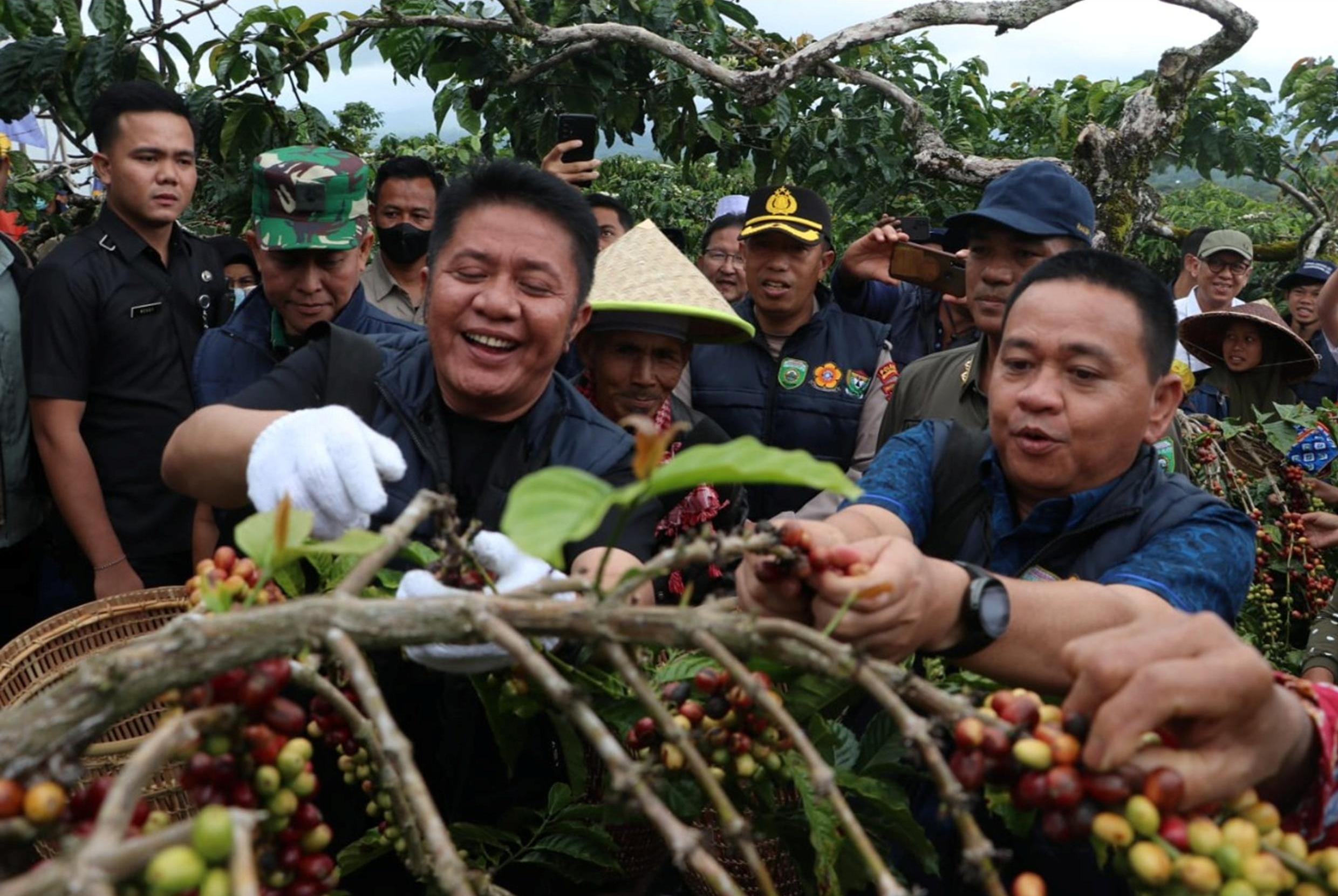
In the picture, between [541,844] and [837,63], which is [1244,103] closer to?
[837,63]

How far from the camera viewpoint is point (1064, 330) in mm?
1931

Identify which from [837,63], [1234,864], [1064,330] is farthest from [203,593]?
[837,63]

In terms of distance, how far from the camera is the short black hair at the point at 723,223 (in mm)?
5777

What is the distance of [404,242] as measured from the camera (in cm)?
470

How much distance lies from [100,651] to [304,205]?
7.04ft

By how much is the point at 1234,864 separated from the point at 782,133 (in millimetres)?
6053

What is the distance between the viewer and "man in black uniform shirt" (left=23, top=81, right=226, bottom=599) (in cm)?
367

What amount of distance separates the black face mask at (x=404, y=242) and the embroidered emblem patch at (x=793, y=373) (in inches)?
64.4

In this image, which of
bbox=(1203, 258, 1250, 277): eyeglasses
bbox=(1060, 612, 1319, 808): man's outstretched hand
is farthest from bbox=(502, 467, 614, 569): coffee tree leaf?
bbox=(1203, 258, 1250, 277): eyeglasses

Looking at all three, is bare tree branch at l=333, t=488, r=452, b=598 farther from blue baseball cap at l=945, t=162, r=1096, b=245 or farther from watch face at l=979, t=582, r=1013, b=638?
blue baseball cap at l=945, t=162, r=1096, b=245

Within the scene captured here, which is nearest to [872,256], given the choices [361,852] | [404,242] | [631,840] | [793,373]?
[793,373]

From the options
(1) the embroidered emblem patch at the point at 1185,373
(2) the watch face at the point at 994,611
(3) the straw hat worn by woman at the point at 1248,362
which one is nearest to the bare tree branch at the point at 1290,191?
(3) the straw hat worn by woman at the point at 1248,362

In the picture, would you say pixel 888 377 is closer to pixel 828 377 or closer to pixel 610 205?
pixel 828 377

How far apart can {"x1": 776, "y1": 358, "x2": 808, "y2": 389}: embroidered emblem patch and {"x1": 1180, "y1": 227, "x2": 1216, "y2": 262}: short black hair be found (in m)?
4.70
